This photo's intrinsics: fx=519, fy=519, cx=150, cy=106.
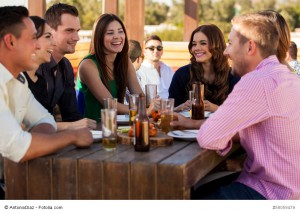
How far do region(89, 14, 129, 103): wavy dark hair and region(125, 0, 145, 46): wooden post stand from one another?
11.5ft

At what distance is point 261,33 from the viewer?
7.89 ft

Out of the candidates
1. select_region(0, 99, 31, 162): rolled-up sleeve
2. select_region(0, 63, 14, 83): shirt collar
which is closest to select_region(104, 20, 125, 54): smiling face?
select_region(0, 63, 14, 83): shirt collar

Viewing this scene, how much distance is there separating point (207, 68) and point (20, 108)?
214 centimetres

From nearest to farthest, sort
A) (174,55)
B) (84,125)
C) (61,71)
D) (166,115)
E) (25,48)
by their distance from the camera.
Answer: (25,48), (166,115), (84,125), (61,71), (174,55)

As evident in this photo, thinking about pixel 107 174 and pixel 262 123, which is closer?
pixel 107 174

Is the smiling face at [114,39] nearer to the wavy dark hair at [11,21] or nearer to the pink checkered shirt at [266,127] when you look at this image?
the wavy dark hair at [11,21]

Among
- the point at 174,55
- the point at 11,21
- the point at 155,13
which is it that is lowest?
the point at 174,55

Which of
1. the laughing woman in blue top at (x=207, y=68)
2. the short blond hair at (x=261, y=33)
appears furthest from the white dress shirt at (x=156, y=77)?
the short blond hair at (x=261, y=33)

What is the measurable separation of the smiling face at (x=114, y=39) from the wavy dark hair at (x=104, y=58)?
3 cm

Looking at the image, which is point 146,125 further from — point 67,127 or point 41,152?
point 67,127

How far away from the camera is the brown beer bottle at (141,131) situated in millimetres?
2211

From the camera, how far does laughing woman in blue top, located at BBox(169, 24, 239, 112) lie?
4098mm

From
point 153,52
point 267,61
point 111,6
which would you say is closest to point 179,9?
point 111,6

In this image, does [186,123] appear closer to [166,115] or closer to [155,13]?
[166,115]
